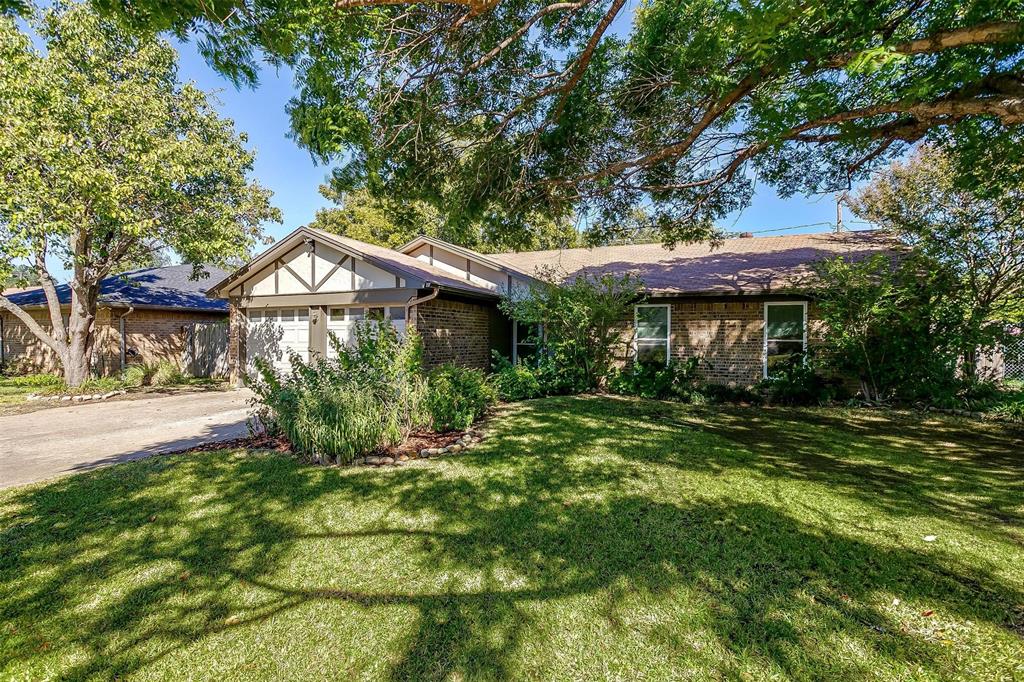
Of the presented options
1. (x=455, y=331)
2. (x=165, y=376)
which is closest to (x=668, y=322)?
(x=455, y=331)

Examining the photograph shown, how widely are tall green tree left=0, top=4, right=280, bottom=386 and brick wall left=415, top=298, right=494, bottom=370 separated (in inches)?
231

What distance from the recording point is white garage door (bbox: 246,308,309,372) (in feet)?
41.3

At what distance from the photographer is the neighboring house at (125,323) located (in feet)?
53.5

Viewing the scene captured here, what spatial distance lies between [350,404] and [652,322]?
849 cm

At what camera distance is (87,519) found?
4.19 meters

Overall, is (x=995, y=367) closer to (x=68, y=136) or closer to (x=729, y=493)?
(x=729, y=493)

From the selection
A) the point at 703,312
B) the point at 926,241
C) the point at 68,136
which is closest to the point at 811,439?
the point at 703,312

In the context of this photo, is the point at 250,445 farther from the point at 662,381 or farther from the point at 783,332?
the point at 783,332

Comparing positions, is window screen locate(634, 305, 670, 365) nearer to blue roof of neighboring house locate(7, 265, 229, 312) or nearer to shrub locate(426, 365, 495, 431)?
shrub locate(426, 365, 495, 431)

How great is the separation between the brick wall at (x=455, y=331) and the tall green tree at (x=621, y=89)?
153 inches

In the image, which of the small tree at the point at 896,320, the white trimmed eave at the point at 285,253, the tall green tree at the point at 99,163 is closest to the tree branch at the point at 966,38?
the small tree at the point at 896,320

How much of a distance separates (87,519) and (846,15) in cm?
880

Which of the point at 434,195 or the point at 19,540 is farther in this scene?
the point at 434,195

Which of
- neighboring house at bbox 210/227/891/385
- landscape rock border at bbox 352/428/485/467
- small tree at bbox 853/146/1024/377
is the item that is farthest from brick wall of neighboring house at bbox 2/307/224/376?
small tree at bbox 853/146/1024/377
